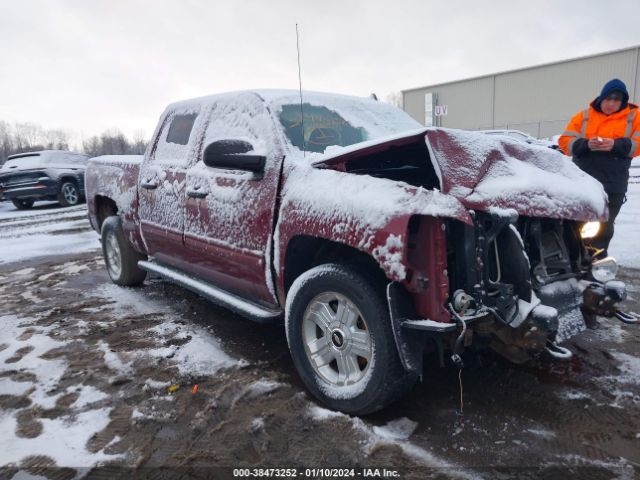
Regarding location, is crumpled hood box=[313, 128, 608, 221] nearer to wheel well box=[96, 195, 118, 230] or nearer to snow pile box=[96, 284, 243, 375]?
snow pile box=[96, 284, 243, 375]

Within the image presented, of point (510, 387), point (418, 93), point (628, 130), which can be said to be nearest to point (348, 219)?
point (510, 387)

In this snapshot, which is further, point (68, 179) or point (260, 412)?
point (68, 179)

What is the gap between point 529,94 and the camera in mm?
30984

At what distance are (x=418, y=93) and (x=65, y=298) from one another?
35.8 metres

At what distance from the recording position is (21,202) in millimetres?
13797

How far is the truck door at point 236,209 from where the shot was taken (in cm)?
288

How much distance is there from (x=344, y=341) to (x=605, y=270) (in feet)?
4.98

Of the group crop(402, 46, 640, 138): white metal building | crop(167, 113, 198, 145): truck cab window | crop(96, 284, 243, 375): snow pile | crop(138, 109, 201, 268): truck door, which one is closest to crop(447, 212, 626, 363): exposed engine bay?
crop(96, 284, 243, 375): snow pile

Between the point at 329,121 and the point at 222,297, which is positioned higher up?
the point at 329,121

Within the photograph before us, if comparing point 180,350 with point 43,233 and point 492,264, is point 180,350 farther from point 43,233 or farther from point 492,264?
point 43,233

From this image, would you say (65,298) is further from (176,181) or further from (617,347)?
(617,347)

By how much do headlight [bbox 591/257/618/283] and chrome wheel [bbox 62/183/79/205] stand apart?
13.9m

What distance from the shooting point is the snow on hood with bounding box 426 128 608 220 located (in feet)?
6.88

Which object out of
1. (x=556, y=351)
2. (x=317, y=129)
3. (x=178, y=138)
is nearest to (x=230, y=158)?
(x=317, y=129)
